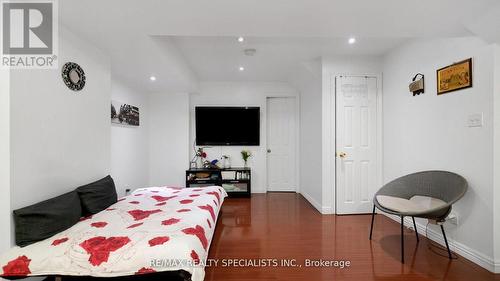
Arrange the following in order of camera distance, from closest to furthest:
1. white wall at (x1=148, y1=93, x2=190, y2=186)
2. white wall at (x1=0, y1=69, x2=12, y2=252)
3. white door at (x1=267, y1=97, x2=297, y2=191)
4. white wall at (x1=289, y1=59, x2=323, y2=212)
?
white wall at (x1=0, y1=69, x2=12, y2=252), white wall at (x1=289, y1=59, x2=323, y2=212), white wall at (x1=148, y1=93, x2=190, y2=186), white door at (x1=267, y1=97, x2=297, y2=191)

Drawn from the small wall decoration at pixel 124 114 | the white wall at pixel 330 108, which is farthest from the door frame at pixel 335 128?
the small wall decoration at pixel 124 114

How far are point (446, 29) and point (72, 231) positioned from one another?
3637 millimetres

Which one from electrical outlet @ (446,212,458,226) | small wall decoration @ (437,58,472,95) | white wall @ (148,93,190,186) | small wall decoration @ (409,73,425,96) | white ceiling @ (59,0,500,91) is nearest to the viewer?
white ceiling @ (59,0,500,91)

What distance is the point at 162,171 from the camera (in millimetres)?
4750

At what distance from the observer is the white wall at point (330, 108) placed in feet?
11.3

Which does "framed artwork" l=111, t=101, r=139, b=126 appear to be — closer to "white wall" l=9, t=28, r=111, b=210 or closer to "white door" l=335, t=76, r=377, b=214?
"white wall" l=9, t=28, r=111, b=210

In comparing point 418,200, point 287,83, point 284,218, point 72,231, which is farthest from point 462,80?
point 72,231

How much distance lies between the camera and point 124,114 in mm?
3684

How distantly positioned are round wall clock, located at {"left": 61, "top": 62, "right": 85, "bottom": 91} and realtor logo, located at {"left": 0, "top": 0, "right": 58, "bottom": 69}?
0.12 m

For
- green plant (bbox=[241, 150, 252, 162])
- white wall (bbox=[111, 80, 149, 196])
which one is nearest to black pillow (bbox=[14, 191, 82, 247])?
white wall (bbox=[111, 80, 149, 196])

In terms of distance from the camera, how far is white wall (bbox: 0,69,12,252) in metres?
1.49

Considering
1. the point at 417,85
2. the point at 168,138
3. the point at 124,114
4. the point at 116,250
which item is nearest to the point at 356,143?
the point at 417,85

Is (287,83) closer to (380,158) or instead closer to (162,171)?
(380,158)

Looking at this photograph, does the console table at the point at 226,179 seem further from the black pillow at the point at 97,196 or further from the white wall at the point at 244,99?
the black pillow at the point at 97,196
